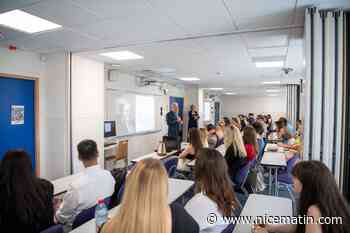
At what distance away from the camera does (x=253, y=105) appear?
17.8 m

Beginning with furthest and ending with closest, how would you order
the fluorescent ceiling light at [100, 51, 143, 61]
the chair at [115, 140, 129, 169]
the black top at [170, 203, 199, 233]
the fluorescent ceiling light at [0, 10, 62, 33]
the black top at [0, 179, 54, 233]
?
the chair at [115, 140, 129, 169], the fluorescent ceiling light at [100, 51, 143, 61], the fluorescent ceiling light at [0, 10, 62, 33], the black top at [0, 179, 54, 233], the black top at [170, 203, 199, 233]

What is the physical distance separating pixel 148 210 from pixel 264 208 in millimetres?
1322

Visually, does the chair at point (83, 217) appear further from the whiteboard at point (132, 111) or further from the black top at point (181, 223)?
the whiteboard at point (132, 111)

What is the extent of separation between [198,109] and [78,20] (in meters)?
7.98

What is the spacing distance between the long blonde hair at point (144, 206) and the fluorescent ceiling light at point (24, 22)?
2316mm

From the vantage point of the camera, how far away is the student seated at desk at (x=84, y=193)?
2006 mm

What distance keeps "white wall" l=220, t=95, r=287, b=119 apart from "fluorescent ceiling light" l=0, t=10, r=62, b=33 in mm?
16550

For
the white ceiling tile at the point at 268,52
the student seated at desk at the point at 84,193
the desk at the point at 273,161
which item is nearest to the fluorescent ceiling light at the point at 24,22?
the student seated at desk at the point at 84,193

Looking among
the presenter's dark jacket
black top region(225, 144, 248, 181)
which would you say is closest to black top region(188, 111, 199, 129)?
the presenter's dark jacket

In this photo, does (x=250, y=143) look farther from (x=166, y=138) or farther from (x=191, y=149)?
(x=166, y=138)

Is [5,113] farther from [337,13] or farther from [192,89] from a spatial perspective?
[192,89]

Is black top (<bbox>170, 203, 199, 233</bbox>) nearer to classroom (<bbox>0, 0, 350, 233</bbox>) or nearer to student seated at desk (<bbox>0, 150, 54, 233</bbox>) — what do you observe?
classroom (<bbox>0, 0, 350, 233</bbox>)

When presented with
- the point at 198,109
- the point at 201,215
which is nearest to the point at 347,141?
the point at 201,215

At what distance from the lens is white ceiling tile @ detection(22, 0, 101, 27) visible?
7.37ft
